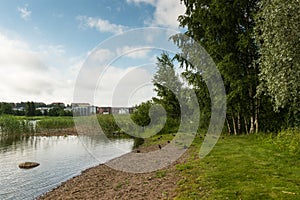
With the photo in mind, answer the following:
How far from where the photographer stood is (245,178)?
6.71m

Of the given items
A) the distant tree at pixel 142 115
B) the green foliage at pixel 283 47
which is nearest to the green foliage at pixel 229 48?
the green foliage at pixel 283 47

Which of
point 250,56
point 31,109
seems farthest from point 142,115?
point 31,109

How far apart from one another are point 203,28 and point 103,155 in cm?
1188

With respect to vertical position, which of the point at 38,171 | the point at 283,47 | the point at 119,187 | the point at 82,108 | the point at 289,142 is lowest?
the point at 38,171

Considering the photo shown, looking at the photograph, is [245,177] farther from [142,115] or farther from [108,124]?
[108,124]

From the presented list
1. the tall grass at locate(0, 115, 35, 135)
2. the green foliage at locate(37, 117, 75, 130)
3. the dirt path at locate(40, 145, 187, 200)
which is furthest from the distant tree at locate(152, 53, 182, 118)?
the dirt path at locate(40, 145, 187, 200)

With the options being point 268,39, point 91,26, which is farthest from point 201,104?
point 91,26

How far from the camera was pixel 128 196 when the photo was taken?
23.7 feet

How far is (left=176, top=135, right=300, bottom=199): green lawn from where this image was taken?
18.0 feet

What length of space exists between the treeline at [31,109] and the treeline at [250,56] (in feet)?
143

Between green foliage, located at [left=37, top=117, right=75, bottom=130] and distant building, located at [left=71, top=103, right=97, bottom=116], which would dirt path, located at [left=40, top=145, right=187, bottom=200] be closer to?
distant building, located at [left=71, top=103, right=97, bottom=116]

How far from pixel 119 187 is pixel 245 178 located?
14.1ft

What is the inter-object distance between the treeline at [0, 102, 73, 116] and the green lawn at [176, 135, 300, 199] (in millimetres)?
51726

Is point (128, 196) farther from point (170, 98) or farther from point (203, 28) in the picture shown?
point (170, 98)
